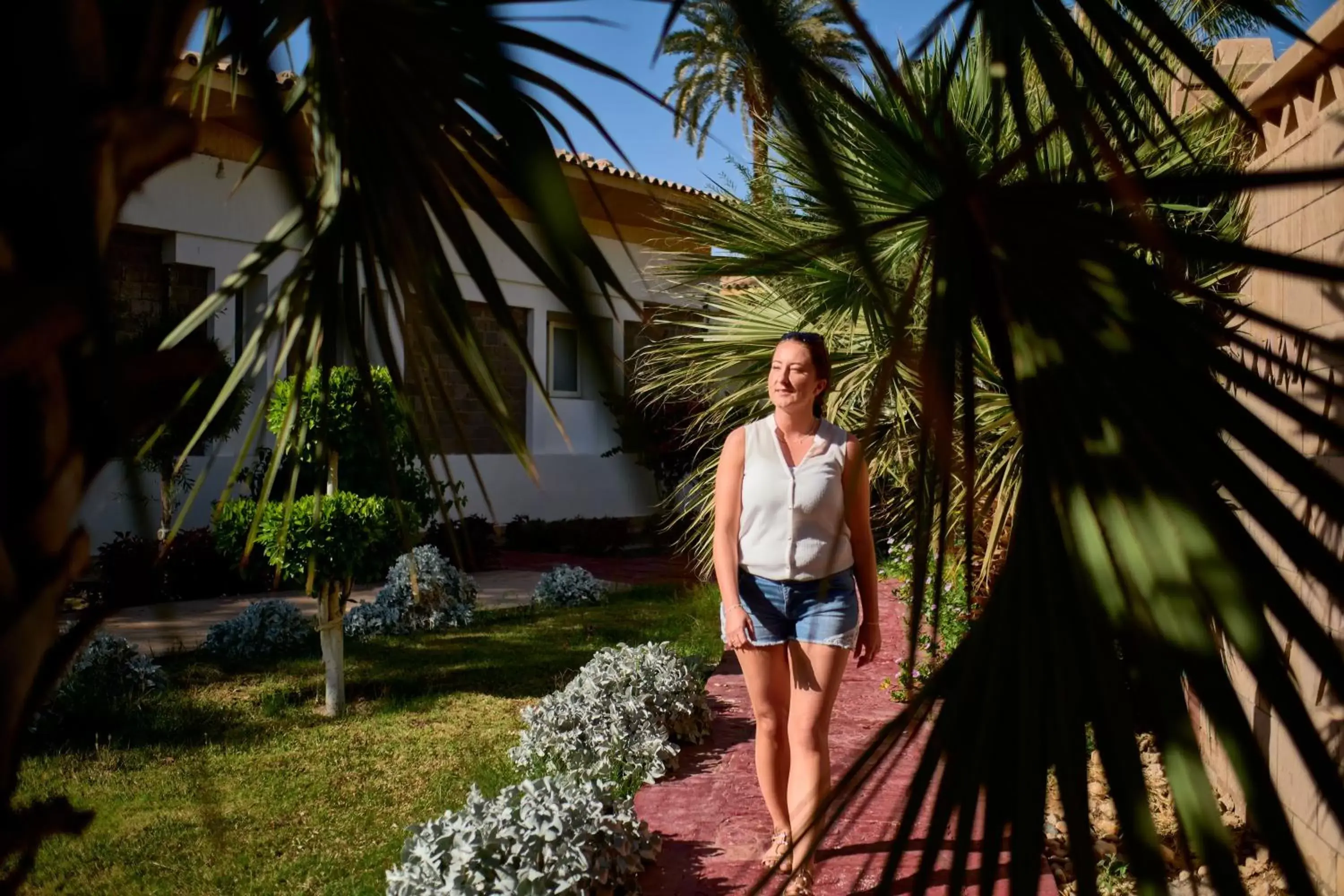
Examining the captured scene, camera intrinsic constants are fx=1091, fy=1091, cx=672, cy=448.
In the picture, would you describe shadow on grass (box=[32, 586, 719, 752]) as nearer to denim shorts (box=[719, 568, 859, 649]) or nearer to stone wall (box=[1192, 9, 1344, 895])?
denim shorts (box=[719, 568, 859, 649])

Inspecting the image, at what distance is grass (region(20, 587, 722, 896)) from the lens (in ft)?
12.6

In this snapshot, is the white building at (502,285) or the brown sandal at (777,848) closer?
the white building at (502,285)

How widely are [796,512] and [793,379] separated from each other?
43cm

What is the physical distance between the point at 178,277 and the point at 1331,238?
9.13m

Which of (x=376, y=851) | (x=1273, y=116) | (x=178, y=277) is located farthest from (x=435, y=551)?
(x=1273, y=116)

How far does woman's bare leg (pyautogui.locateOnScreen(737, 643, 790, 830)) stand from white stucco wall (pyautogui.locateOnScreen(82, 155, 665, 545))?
2.40 ft

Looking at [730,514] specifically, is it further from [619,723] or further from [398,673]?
[398,673]

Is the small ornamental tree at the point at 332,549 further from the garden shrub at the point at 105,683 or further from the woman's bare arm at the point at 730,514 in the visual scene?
the woman's bare arm at the point at 730,514

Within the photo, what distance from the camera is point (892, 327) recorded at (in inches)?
26.3

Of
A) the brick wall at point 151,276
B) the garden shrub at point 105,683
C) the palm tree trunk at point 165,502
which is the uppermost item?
the brick wall at point 151,276

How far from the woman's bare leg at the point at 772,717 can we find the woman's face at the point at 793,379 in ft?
2.54

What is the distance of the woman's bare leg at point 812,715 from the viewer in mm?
3354

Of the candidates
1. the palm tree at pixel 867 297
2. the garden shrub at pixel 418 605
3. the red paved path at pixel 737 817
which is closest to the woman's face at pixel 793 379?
the palm tree at pixel 867 297

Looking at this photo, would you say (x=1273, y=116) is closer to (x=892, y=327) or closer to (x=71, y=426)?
(x=892, y=327)
